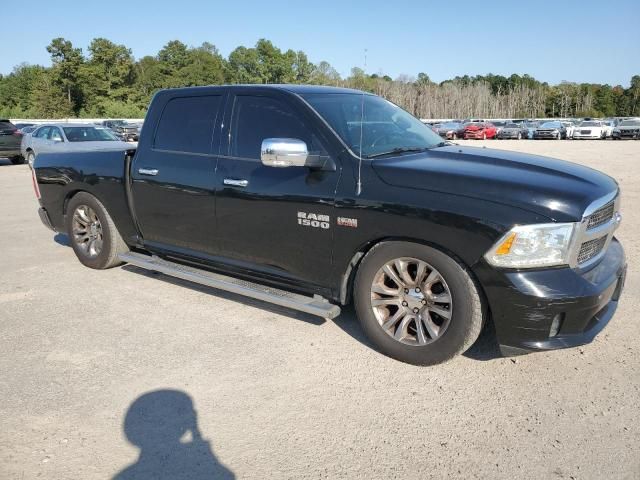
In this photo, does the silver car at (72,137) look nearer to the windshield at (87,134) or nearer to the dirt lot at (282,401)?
the windshield at (87,134)

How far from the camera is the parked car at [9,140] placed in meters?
19.8

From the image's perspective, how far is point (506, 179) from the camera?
3.23 metres

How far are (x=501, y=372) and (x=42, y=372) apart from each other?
10.2ft

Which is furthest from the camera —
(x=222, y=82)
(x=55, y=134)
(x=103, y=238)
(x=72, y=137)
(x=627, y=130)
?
(x=222, y=82)

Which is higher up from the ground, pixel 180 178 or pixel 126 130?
pixel 126 130

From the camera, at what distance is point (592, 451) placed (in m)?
2.66

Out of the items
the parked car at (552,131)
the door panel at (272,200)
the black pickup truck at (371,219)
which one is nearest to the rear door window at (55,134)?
the black pickup truck at (371,219)

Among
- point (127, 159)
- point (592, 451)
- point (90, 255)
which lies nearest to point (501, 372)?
point (592, 451)

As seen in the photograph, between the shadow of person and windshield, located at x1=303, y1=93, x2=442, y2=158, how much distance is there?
207 centimetres

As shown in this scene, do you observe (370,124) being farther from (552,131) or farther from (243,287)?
(552,131)

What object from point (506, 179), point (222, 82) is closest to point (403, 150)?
point (506, 179)

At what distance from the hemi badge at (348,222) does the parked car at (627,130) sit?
40.4 meters

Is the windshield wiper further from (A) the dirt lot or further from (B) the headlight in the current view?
(A) the dirt lot

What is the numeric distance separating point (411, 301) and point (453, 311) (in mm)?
310
